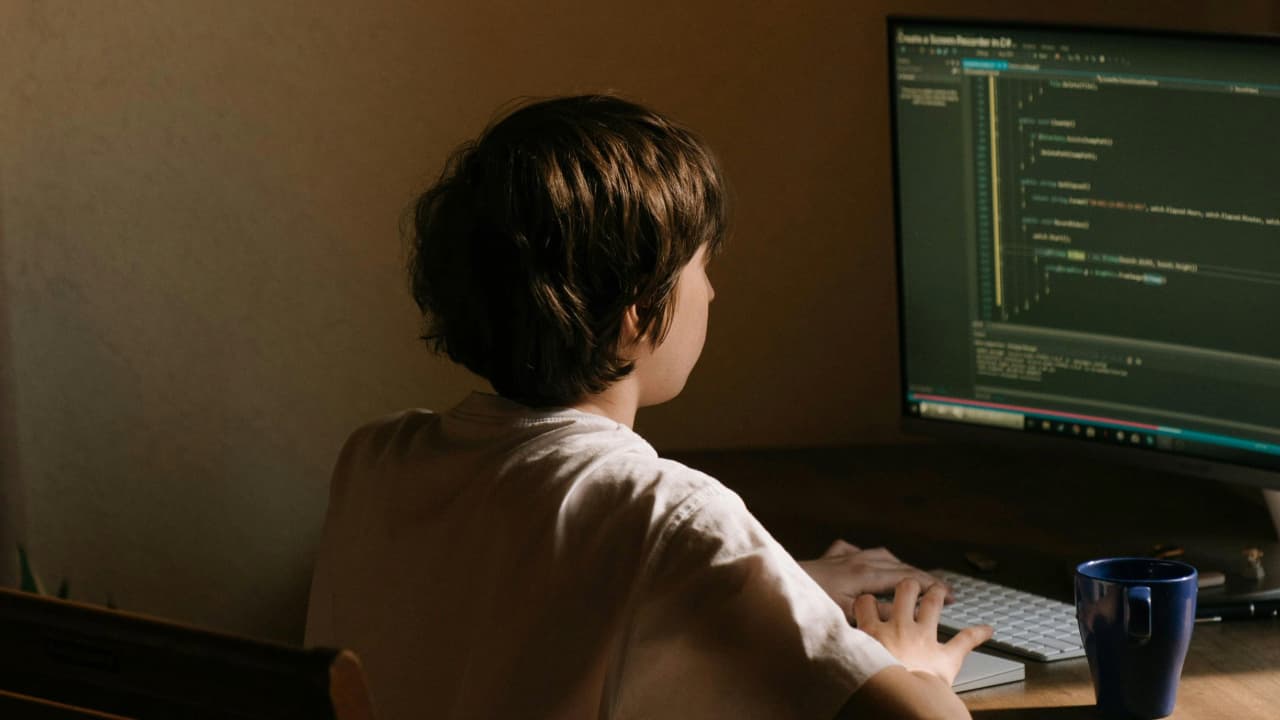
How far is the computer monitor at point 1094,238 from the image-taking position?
55.2 inches

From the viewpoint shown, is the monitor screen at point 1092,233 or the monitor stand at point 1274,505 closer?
the monitor screen at point 1092,233

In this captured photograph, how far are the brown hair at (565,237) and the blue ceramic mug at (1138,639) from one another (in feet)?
1.28

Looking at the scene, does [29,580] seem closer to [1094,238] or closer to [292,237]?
[292,237]

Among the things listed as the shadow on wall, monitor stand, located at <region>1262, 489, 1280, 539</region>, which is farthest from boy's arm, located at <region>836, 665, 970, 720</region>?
the shadow on wall

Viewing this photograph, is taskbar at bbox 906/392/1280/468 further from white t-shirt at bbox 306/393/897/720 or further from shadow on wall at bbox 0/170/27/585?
shadow on wall at bbox 0/170/27/585

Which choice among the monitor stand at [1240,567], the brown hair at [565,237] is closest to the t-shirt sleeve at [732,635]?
the brown hair at [565,237]

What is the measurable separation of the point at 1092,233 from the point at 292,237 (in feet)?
3.55

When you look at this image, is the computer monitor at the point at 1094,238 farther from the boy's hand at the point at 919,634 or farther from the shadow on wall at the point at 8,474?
the shadow on wall at the point at 8,474

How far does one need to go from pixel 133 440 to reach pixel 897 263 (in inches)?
43.2

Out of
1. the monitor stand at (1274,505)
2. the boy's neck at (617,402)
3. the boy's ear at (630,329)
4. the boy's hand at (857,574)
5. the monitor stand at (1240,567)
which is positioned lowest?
the monitor stand at (1240,567)

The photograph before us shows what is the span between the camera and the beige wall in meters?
2.02

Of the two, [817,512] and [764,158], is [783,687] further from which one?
[764,158]

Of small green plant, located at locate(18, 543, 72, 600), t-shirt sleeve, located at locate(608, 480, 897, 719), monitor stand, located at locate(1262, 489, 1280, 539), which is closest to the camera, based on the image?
t-shirt sleeve, located at locate(608, 480, 897, 719)

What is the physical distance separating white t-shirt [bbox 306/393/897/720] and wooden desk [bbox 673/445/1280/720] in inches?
12.2
